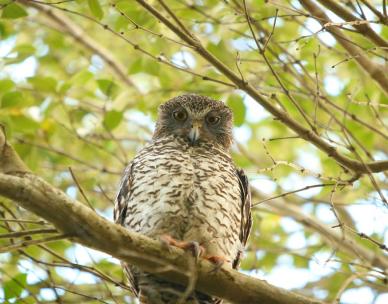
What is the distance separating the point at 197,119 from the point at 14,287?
2.15 meters

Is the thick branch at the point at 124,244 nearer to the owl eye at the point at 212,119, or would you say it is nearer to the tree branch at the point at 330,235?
the tree branch at the point at 330,235

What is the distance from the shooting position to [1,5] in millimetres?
4668

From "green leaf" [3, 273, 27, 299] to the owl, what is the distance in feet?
2.39

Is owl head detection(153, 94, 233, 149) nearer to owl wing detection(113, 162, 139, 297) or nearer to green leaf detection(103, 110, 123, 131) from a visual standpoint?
green leaf detection(103, 110, 123, 131)

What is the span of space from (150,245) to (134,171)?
1620 millimetres

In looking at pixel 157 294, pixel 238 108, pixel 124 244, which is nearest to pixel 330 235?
pixel 238 108

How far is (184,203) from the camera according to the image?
484cm

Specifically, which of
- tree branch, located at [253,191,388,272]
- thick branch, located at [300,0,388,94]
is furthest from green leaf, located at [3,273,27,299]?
thick branch, located at [300,0,388,94]

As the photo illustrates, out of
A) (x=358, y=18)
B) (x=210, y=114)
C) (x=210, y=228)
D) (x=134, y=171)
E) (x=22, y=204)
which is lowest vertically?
(x=22, y=204)

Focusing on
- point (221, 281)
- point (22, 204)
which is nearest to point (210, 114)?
point (221, 281)

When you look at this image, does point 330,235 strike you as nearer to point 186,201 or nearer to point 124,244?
point 186,201

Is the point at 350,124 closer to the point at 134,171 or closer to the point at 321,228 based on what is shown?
the point at 321,228

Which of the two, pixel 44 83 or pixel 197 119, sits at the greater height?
pixel 44 83

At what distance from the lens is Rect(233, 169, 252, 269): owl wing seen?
5.30 meters
